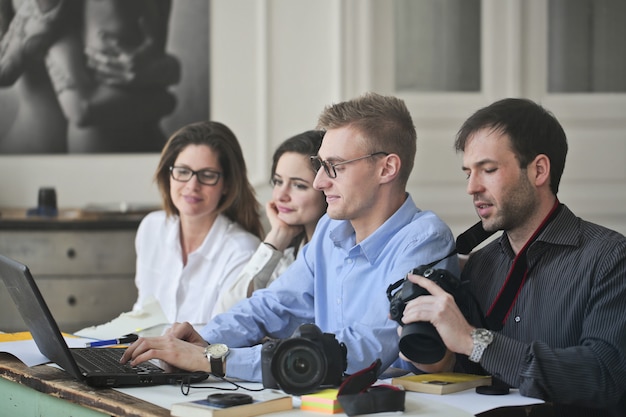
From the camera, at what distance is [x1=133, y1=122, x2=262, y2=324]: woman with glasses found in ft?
11.3

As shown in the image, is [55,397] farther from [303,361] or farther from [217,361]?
[303,361]

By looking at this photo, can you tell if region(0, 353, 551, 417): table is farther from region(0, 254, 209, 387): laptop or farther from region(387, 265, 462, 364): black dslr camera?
region(387, 265, 462, 364): black dslr camera

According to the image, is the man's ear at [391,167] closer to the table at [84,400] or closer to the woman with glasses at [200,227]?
the table at [84,400]

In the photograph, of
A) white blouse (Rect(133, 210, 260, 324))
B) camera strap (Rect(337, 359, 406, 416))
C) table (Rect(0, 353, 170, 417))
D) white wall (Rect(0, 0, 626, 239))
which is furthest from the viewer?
white wall (Rect(0, 0, 626, 239))

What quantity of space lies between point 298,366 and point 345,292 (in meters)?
0.57

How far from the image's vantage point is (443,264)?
226cm

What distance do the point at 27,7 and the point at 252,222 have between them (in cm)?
211

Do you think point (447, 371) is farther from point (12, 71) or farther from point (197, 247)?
point (12, 71)

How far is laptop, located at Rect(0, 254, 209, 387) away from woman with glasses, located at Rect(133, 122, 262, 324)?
1.15 m

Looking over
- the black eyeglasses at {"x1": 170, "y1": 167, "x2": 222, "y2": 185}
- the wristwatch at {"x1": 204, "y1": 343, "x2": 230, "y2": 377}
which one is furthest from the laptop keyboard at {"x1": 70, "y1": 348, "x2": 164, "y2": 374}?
the black eyeglasses at {"x1": 170, "y1": 167, "x2": 222, "y2": 185}

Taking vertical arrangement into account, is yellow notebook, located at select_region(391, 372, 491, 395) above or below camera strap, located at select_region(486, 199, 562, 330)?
below

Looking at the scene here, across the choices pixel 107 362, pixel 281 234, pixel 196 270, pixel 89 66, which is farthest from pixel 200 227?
pixel 89 66

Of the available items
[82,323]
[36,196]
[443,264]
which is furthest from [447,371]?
[36,196]

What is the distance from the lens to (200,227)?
11.7 ft
